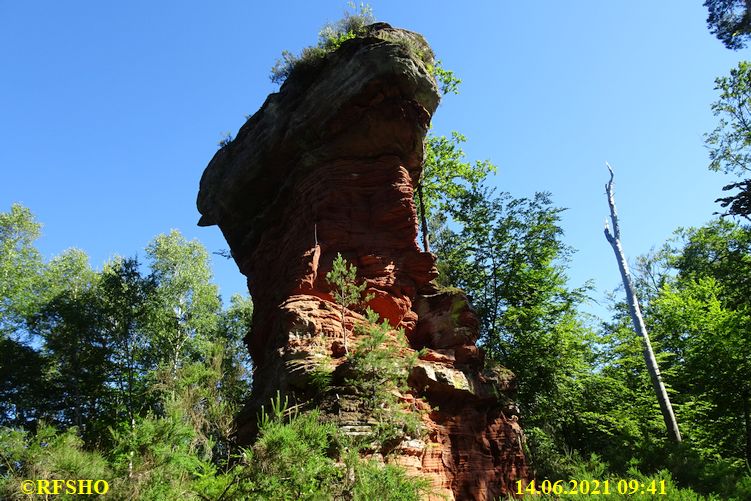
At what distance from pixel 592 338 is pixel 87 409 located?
23.1 m

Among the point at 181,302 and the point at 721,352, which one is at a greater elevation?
the point at 181,302

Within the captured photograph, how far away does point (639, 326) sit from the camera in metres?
17.8

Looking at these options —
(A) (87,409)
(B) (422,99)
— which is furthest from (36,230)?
(B) (422,99)

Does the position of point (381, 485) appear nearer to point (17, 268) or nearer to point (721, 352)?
point (721, 352)

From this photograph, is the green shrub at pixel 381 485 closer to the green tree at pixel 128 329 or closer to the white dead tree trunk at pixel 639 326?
the white dead tree trunk at pixel 639 326

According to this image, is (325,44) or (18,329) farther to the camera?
(18,329)

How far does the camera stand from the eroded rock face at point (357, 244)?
9.47 meters

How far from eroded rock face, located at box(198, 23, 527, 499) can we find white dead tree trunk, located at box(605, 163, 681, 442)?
22.5ft

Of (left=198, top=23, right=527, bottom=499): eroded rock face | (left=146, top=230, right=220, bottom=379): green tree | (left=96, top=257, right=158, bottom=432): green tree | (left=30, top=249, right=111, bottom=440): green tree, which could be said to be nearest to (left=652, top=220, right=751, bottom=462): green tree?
(left=198, top=23, right=527, bottom=499): eroded rock face

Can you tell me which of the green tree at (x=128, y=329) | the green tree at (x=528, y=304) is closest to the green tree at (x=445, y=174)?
the green tree at (x=528, y=304)

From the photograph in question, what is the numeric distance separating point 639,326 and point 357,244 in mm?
12569

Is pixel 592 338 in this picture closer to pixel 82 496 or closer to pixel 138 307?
pixel 82 496

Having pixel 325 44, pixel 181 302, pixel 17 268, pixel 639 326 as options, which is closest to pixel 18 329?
pixel 17 268

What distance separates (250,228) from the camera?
46.4ft
